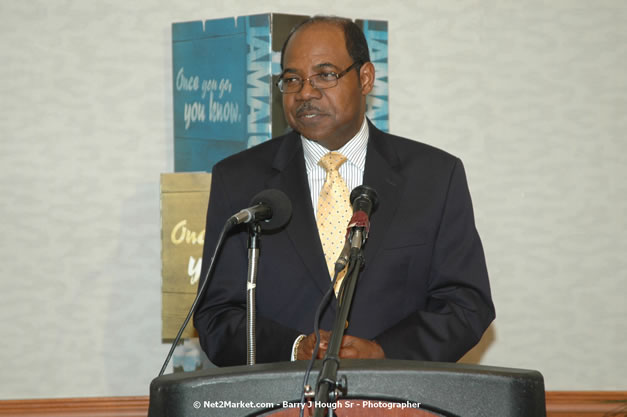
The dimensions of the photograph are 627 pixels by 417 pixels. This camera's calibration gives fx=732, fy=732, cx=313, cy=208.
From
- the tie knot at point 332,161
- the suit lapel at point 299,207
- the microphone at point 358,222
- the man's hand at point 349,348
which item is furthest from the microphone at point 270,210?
the tie knot at point 332,161

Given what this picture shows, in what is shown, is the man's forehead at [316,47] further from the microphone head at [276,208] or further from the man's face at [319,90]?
the microphone head at [276,208]

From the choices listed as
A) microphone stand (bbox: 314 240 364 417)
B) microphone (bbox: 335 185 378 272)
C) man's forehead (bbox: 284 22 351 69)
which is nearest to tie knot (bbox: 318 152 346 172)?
man's forehead (bbox: 284 22 351 69)

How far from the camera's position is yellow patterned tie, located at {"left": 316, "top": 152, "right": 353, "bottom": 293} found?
80.1 inches

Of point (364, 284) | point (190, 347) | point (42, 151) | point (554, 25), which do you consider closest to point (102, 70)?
point (42, 151)

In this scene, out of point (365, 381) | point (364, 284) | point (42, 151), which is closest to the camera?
point (365, 381)

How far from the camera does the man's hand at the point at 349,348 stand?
1.73 m

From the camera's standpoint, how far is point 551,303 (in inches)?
134

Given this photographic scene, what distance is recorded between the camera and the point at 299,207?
2076mm

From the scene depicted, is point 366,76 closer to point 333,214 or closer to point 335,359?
point 333,214

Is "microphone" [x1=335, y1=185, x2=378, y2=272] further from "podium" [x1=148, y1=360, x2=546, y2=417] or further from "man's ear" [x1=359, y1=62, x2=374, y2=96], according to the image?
"man's ear" [x1=359, y1=62, x2=374, y2=96]

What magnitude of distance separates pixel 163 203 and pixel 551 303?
1824 millimetres

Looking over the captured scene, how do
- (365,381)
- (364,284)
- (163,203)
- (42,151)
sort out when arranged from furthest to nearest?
1. (42,151)
2. (163,203)
3. (364,284)
4. (365,381)

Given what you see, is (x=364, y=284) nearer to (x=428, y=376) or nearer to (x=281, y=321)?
(x=281, y=321)

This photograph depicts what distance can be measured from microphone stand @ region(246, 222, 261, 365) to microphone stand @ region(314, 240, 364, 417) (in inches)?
13.8
